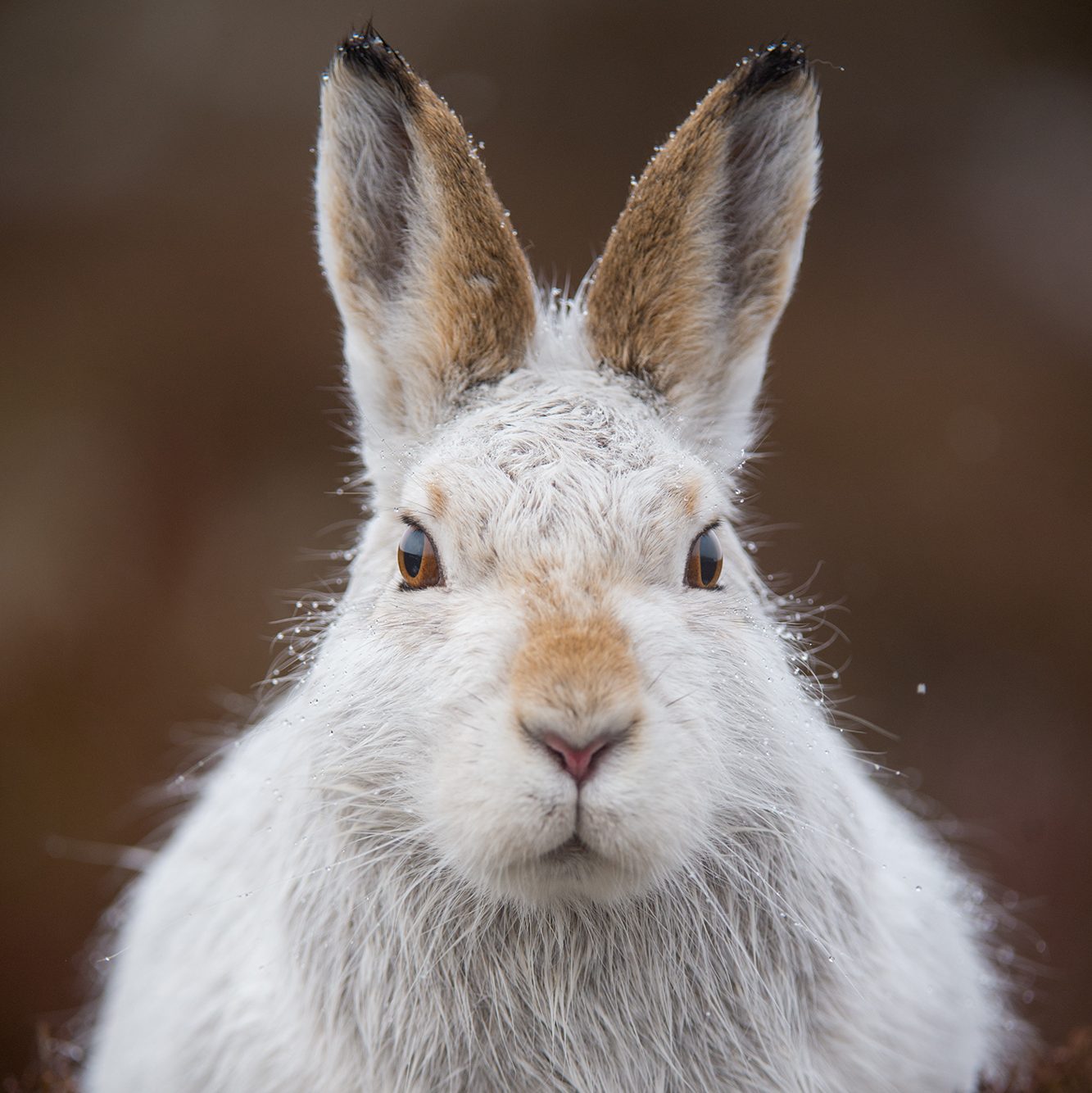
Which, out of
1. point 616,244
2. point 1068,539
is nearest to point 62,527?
point 616,244

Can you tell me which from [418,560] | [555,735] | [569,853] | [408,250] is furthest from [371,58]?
[569,853]

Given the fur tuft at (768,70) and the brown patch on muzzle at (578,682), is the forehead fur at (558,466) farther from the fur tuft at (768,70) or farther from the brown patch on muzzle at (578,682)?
the fur tuft at (768,70)

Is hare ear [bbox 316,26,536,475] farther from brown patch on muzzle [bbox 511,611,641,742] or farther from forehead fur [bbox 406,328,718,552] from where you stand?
brown patch on muzzle [bbox 511,611,641,742]

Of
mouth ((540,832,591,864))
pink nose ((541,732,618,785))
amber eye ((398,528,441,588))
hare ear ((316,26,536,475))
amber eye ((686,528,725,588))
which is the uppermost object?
hare ear ((316,26,536,475))

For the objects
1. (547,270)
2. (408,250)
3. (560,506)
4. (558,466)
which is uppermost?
(547,270)

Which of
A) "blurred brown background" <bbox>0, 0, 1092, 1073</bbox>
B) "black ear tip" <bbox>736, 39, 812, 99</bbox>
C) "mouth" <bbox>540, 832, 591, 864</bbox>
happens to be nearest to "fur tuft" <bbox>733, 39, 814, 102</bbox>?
"black ear tip" <bbox>736, 39, 812, 99</bbox>

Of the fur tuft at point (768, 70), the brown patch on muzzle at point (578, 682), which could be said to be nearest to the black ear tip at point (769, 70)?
the fur tuft at point (768, 70)

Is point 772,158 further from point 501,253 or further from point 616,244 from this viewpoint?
point 501,253

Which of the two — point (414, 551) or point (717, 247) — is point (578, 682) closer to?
point (414, 551)
